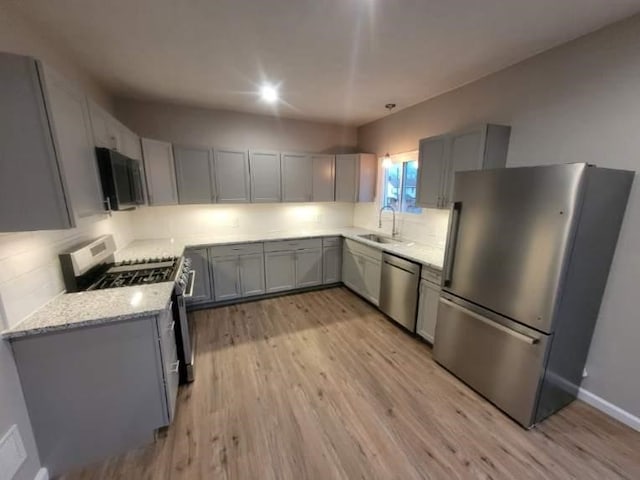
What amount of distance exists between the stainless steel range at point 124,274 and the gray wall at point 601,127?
10.3ft

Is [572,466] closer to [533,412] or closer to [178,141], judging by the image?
[533,412]

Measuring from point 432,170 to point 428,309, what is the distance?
147 cm

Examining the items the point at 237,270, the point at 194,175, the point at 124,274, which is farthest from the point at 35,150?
the point at 237,270

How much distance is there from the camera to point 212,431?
1.81m

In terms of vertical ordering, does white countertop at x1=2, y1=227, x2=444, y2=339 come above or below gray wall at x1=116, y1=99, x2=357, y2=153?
below

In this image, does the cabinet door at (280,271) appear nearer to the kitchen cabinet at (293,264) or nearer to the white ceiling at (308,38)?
the kitchen cabinet at (293,264)

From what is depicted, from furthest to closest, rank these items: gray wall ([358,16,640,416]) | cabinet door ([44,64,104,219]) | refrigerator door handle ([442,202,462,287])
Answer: refrigerator door handle ([442,202,462,287]) → gray wall ([358,16,640,416]) → cabinet door ([44,64,104,219])

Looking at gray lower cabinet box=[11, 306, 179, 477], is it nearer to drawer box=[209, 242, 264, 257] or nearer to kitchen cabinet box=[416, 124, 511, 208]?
drawer box=[209, 242, 264, 257]

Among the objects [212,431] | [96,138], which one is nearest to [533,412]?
[212,431]

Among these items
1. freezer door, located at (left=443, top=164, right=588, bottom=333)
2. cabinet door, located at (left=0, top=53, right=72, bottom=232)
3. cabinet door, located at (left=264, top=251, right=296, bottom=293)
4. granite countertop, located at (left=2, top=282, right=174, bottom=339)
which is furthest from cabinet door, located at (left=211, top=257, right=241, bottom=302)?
freezer door, located at (left=443, top=164, right=588, bottom=333)

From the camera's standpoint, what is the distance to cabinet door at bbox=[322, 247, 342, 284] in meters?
4.14

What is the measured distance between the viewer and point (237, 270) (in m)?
3.61

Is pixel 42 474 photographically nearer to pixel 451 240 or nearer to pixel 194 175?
pixel 194 175

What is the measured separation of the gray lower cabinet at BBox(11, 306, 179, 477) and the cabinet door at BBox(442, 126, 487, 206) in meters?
2.75
